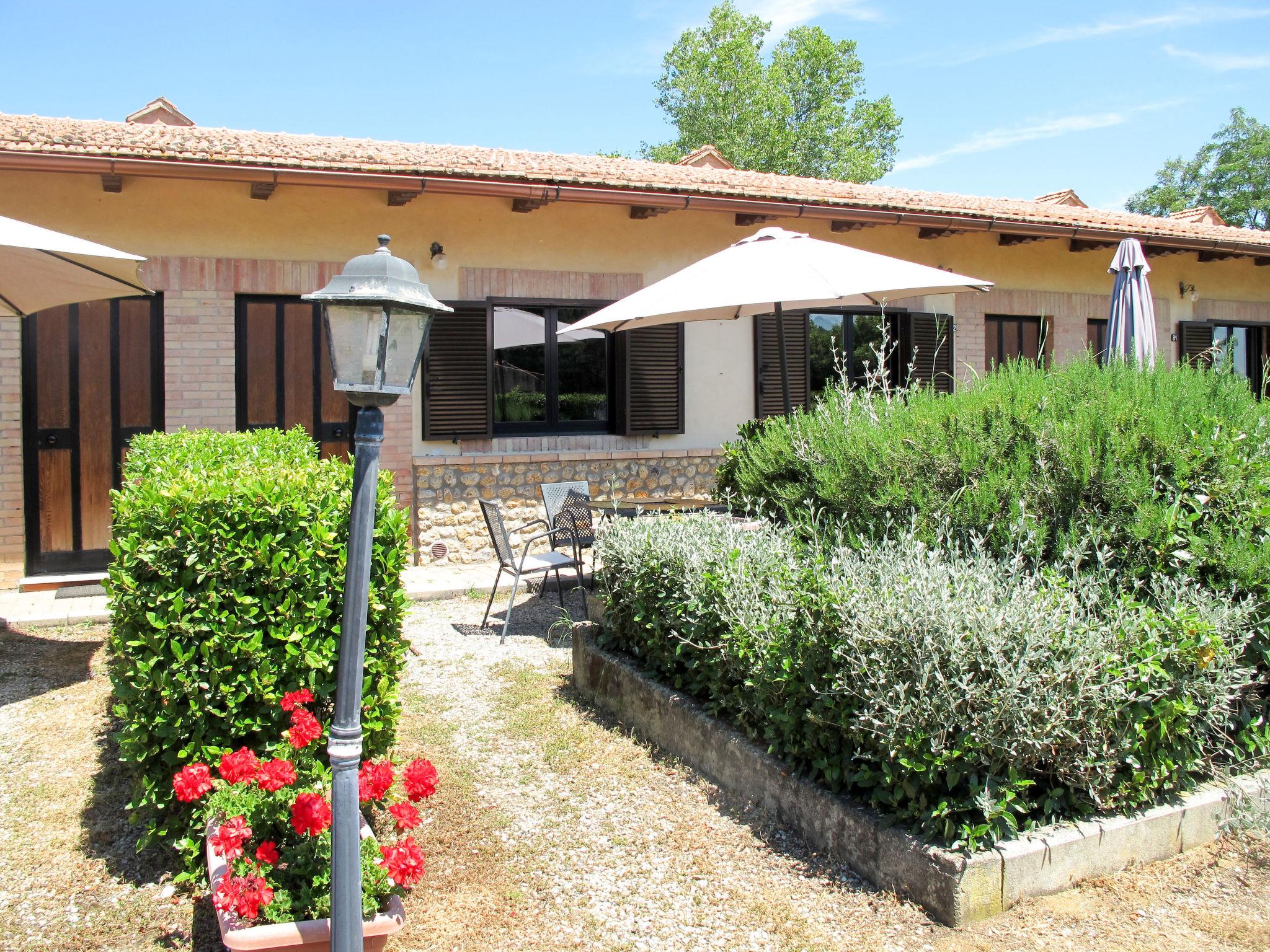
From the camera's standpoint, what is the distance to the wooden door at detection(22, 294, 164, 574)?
743 centimetres

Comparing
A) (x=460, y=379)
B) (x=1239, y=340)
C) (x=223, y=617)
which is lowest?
(x=223, y=617)

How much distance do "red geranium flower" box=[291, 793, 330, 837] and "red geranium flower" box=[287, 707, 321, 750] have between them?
0.21 m

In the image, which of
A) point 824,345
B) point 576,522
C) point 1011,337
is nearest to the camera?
point 576,522

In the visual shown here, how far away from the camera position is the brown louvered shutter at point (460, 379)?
27.8 ft

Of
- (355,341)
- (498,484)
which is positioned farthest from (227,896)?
(498,484)

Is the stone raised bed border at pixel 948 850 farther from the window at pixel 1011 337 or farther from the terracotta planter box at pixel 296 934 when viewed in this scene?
the window at pixel 1011 337

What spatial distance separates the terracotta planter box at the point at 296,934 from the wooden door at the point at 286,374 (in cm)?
623

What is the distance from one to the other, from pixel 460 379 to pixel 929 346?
17.7 feet

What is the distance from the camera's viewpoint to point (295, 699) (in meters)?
2.81

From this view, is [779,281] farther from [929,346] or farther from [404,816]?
[929,346]

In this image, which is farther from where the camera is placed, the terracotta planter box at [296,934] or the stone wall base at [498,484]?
the stone wall base at [498,484]

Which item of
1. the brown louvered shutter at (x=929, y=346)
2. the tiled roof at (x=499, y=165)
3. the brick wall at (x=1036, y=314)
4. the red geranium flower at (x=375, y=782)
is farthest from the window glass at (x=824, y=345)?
the red geranium flower at (x=375, y=782)

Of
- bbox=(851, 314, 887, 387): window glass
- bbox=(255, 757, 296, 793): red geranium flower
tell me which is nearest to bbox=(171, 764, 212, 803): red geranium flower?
bbox=(255, 757, 296, 793): red geranium flower

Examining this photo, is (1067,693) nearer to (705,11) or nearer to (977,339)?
(977,339)
